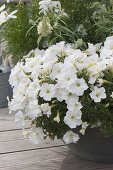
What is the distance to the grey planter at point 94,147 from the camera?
1341mm

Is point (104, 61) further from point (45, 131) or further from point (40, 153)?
point (40, 153)

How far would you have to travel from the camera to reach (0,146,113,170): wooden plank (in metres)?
1.44

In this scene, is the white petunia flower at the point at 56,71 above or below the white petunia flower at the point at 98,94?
above

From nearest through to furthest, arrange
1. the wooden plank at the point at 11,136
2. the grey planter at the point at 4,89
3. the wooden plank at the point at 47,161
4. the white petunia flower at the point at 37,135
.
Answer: the white petunia flower at the point at 37,135
the wooden plank at the point at 47,161
the wooden plank at the point at 11,136
the grey planter at the point at 4,89

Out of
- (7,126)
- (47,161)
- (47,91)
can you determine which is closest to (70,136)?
(47,91)

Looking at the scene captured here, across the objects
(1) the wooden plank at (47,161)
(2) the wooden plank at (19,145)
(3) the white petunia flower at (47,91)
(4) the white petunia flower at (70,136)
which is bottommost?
(1) the wooden plank at (47,161)

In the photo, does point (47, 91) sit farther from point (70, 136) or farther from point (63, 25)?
point (63, 25)

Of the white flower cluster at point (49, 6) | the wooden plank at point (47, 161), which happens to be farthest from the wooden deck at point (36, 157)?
the white flower cluster at point (49, 6)

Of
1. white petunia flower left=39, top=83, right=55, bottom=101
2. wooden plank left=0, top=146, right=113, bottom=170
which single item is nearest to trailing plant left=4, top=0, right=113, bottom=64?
white petunia flower left=39, top=83, right=55, bottom=101

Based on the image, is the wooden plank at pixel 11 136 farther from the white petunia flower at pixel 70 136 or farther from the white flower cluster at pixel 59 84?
the white petunia flower at pixel 70 136

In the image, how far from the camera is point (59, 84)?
1.25 m

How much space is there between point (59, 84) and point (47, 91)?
0.15ft

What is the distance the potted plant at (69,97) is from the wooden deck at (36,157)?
6cm

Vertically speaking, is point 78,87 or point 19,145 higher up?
point 78,87
